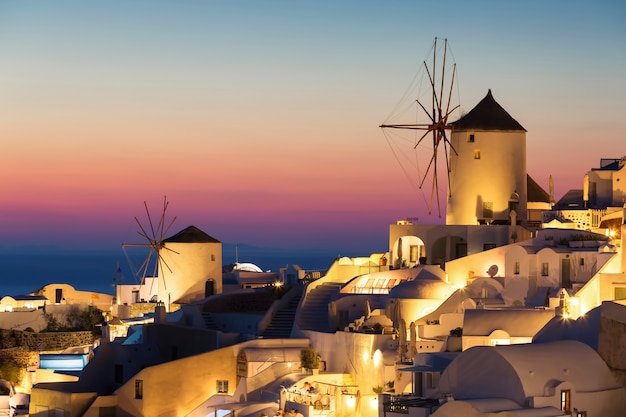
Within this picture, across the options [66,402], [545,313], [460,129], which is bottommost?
[66,402]

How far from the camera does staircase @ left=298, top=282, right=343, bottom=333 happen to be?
47.3 metres

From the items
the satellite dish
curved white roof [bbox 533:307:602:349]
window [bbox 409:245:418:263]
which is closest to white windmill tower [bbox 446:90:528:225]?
window [bbox 409:245:418:263]

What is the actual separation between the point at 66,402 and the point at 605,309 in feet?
54.9

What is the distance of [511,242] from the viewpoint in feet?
158

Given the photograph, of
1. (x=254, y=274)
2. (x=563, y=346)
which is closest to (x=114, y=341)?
(x=254, y=274)

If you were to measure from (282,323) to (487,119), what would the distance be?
937 cm

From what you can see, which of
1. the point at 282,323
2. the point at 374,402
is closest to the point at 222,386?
the point at 282,323

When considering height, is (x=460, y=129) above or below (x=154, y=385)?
above

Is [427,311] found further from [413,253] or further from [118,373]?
[118,373]

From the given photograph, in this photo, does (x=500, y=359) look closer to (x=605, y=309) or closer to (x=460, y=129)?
(x=605, y=309)

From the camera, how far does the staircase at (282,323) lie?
48144mm

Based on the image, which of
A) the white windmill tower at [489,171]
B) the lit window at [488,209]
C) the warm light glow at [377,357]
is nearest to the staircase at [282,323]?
the white windmill tower at [489,171]

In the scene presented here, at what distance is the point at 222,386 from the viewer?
45344mm

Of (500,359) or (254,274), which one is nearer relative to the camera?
(500,359)
